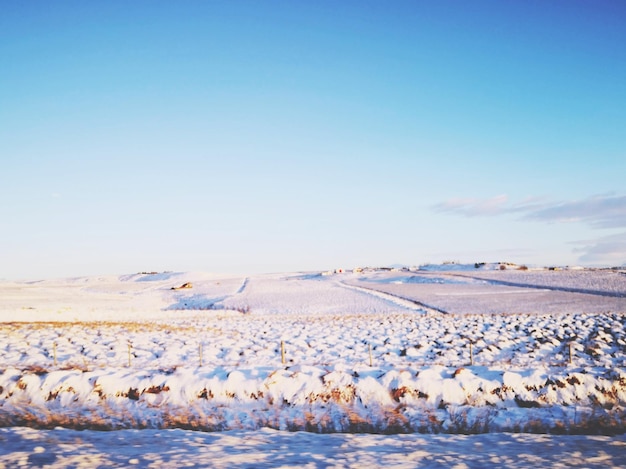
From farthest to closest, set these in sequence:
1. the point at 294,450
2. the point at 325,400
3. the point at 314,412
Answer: the point at 325,400 < the point at 314,412 < the point at 294,450

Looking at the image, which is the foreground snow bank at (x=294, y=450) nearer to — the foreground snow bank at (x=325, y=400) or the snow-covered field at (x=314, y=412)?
the snow-covered field at (x=314, y=412)

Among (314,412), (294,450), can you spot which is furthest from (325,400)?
(294,450)

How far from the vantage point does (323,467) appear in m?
3.59

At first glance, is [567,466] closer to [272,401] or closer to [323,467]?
[323,467]

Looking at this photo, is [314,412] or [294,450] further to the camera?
[314,412]

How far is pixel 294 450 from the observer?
4.18m

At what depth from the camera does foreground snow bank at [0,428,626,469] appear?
3.69m

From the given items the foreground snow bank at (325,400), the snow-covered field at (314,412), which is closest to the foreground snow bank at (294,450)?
the snow-covered field at (314,412)

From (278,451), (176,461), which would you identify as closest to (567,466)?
(278,451)

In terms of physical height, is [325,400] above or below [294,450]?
below

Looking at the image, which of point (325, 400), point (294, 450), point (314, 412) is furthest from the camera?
point (325, 400)

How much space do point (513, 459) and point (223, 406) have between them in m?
4.17

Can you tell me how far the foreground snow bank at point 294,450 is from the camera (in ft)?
12.1

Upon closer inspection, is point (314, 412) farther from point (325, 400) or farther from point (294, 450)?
point (294, 450)
